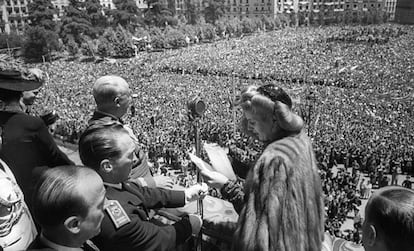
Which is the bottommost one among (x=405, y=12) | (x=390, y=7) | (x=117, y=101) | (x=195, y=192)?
(x=405, y=12)

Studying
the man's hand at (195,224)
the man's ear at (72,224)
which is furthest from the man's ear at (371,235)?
the man's ear at (72,224)

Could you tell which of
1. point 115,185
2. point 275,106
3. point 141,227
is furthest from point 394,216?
point 115,185

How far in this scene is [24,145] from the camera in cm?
278

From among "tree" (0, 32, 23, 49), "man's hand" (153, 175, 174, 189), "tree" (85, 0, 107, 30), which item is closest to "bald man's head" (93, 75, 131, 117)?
"man's hand" (153, 175, 174, 189)

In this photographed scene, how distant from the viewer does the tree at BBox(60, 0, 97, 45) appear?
179 feet

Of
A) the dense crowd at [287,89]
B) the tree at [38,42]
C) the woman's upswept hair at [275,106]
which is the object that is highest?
the woman's upswept hair at [275,106]

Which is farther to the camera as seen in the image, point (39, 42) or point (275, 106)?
point (39, 42)

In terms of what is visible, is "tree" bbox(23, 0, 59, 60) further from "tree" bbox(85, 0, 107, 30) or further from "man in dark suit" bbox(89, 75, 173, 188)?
"man in dark suit" bbox(89, 75, 173, 188)

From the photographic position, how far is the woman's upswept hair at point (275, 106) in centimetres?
243

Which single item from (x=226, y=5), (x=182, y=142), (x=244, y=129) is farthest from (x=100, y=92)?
(x=226, y=5)

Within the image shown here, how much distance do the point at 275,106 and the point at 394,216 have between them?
3.17ft

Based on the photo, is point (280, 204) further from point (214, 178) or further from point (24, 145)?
point (24, 145)

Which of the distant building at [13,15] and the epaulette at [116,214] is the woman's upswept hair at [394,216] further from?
the distant building at [13,15]

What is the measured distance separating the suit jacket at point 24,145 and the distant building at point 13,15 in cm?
7036
